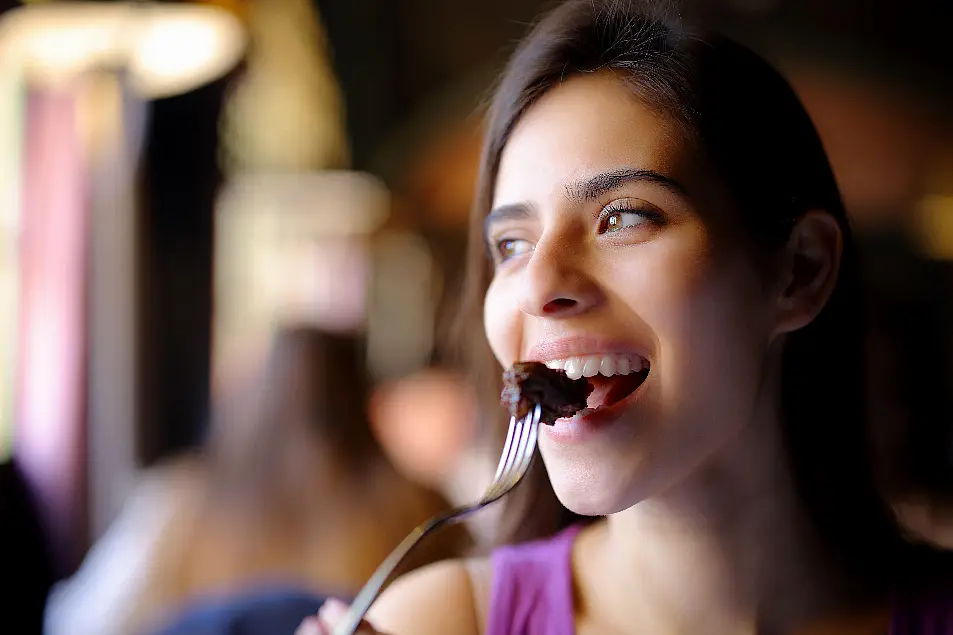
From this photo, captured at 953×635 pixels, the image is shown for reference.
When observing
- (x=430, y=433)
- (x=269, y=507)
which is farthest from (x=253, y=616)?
(x=430, y=433)

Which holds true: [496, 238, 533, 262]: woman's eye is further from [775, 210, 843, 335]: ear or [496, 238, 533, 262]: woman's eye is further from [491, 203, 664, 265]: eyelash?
[775, 210, 843, 335]: ear

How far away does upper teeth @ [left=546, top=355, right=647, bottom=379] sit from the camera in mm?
462

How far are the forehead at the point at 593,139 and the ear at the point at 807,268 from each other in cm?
9

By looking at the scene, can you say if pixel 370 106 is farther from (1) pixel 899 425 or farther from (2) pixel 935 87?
(1) pixel 899 425

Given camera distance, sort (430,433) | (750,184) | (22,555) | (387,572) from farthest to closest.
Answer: (430,433) → (22,555) → (750,184) → (387,572)

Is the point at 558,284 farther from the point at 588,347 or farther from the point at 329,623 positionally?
the point at 329,623

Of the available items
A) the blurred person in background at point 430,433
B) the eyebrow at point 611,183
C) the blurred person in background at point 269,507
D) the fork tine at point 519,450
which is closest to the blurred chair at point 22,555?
the blurred person in background at point 269,507

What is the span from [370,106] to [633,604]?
4.44ft

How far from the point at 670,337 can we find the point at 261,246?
2.08 m

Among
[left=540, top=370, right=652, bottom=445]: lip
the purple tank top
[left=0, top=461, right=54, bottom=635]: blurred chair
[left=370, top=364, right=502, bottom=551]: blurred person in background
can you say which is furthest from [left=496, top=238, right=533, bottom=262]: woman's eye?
[left=370, top=364, right=502, bottom=551]: blurred person in background

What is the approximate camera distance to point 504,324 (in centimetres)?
51

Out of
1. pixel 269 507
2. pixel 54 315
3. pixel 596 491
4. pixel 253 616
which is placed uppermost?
pixel 596 491

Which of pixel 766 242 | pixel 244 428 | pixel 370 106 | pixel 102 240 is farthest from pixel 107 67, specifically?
pixel 766 242

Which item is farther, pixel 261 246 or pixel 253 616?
pixel 261 246
